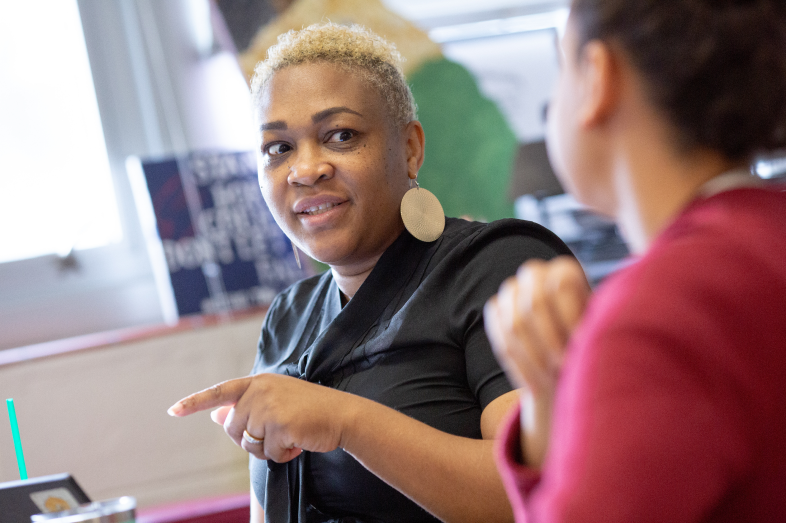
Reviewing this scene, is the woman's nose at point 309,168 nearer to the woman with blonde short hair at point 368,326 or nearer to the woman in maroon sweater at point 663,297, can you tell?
the woman with blonde short hair at point 368,326

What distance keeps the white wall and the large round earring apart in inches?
37.9

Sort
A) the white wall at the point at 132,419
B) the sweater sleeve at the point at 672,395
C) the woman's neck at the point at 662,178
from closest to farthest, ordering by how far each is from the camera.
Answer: the sweater sleeve at the point at 672,395 < the woman's neck at the point at 662,178 < the white wall at the point at 132,419

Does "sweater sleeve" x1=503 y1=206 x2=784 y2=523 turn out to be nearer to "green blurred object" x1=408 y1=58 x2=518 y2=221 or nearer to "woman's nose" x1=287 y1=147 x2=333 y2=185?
"woman's nose" x1=287 y1=147 x2=333 y2=185

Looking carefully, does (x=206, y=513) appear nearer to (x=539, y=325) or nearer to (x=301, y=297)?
(x=301, y=297)

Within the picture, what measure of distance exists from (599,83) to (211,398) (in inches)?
23.9

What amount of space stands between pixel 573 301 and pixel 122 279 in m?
1.96

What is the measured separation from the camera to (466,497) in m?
0.88

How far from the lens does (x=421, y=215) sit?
1.19 metres

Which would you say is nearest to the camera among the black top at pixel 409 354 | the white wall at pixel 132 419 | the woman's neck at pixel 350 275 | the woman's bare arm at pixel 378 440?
the woman's bare arm at pixel 378 440

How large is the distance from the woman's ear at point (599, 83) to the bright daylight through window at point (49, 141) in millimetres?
1967

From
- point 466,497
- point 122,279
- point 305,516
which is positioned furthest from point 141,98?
point 466,497

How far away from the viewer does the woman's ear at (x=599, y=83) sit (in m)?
0.51

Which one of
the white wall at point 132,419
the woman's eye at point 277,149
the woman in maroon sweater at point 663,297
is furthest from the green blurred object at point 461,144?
the woman in maroon sweater at point 663,297

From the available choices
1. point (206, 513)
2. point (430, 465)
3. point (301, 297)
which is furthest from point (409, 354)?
point (206, 513)
